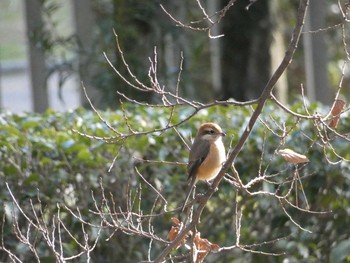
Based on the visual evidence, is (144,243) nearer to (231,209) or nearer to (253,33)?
(231,209)

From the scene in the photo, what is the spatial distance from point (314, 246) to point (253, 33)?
501cm

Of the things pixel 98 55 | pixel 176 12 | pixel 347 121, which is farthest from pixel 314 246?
pixel 176 12

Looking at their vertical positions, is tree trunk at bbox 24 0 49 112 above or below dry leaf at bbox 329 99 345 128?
above

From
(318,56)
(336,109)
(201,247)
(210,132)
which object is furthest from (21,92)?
(336,109)

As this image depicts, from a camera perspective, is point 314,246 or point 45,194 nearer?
point 45,194

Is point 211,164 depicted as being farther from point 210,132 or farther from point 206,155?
point 210,132

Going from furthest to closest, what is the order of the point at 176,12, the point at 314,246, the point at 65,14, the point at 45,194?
the point at 65,14 → the point at 176,12 → the point at 314,246 → the point at 45,194

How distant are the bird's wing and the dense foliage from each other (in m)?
0.82

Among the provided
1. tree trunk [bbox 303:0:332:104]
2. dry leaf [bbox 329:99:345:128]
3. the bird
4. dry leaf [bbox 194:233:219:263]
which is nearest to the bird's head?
the bird

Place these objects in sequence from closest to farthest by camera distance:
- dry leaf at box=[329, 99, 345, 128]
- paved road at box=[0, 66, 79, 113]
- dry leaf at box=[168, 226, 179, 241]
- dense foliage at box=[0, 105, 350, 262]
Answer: dry leaf at box=[329, 99, 345, 128] → dry leaf at box=[168, 226, 179, 241] → dense foliage at box=[0, 105, 350, 262] → paved road at box=[0, 66, 79, 113]

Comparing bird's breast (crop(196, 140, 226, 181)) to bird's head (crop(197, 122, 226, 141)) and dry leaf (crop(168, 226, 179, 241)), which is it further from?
dry leaf (crop(168, 226, 179, 241))

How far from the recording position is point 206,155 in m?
4.16

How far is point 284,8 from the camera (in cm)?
1229

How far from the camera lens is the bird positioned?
4.16m
